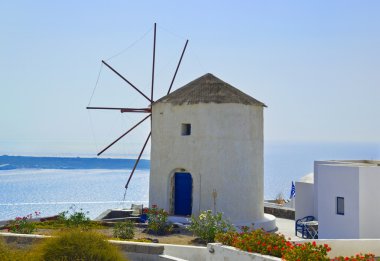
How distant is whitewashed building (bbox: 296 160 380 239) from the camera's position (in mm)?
16766

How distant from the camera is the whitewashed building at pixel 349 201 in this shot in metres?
16.8

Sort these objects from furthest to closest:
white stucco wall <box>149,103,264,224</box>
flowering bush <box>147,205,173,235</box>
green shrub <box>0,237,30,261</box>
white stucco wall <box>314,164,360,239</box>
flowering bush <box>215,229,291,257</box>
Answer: white stucco wall <box>149,103,264,224</box>
flowering bush <box>147,205,173,235</box>
white stucco wall <box>314,164,360,239</box>
flowering bush <box>215,229,291,257</box>
green shrub <box>0,237,30,261</box>

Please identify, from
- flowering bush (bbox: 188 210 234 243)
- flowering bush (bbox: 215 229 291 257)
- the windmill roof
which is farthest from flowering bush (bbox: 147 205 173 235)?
flowering bush (bbox: 215 229 291 257)

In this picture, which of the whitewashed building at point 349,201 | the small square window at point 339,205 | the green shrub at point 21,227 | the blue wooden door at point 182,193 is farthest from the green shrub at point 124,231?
the small square window at point 339,205

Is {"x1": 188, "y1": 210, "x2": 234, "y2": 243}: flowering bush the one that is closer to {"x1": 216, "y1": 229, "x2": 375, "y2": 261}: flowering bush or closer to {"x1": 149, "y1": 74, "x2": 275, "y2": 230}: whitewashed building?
{"x1": 149, "y1": 74, "x2": 275, "y2": 230}: whitewashed building

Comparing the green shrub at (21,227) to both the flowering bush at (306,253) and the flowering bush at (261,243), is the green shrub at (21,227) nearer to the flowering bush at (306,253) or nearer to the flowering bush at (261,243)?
the flowering bush at (261,243)

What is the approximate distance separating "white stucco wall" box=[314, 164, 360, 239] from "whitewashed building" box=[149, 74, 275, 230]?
10.2ft

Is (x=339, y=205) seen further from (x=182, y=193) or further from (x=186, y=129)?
(x=186, y=129)

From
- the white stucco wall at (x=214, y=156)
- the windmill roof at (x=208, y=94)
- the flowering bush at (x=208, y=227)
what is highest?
the windmill roof at (x=208, y=94)

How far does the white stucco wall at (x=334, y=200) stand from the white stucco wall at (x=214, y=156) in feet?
10.6

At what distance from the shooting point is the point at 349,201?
1705 centimetres

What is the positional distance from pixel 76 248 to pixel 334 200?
9094 mm

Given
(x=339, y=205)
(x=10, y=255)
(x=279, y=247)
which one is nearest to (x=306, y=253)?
(x=279, y=247)

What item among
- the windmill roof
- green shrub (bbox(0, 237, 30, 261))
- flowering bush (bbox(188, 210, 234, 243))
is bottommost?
green shrub (bbox(0, 237, 30, 261))
